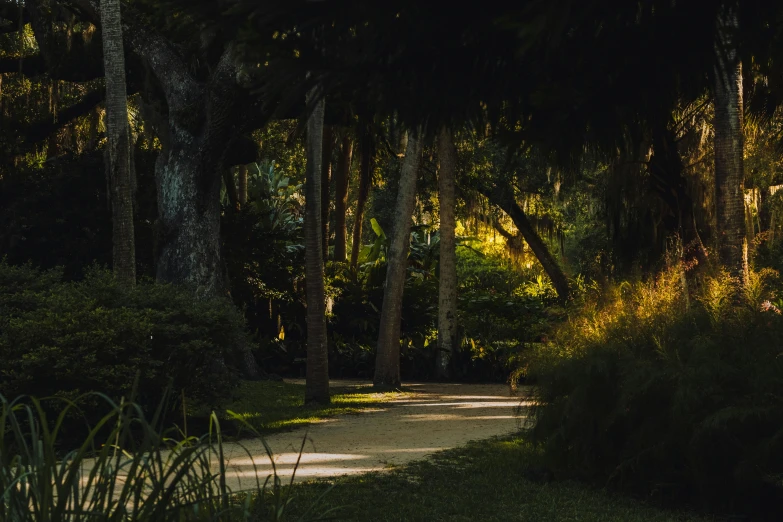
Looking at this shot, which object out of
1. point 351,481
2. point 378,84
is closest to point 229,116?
point 351,481

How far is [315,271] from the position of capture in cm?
1486

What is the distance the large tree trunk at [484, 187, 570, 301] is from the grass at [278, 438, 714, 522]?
47.1 ft

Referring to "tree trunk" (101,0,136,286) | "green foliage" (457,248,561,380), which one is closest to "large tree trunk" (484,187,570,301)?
"green foliage" (457,248,561,380)

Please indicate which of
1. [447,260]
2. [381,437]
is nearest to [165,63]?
[447,260]

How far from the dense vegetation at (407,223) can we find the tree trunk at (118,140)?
0.14ft

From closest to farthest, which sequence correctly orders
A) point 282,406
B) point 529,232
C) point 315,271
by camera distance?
point 282,406 < point 315,271 < point 529,232

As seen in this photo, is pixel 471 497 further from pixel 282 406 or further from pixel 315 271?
pixel 315 271

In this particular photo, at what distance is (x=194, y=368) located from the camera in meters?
11.0

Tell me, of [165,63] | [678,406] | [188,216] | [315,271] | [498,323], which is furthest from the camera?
[498,323]

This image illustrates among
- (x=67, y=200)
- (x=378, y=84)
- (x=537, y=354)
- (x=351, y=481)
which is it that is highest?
(x=67, y=200)

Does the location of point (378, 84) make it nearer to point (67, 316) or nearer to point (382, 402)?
point (67, 316)

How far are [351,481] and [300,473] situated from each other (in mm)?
654

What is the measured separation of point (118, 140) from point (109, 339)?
198 inches

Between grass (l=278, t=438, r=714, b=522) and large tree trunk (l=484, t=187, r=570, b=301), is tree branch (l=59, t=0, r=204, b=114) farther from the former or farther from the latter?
grass (l=278, t=438, r=714, b=522)
